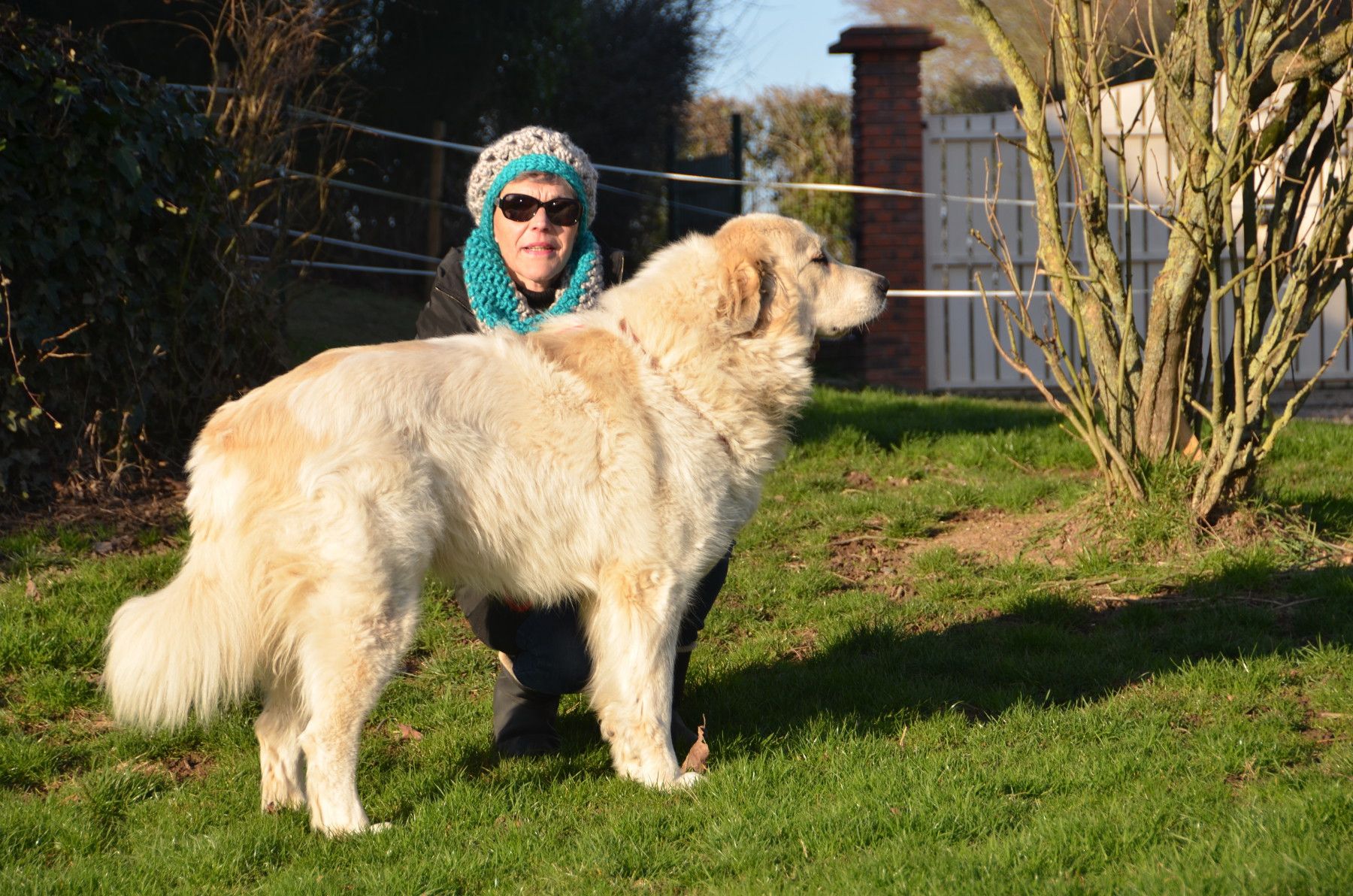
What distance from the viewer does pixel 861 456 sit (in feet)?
24.5

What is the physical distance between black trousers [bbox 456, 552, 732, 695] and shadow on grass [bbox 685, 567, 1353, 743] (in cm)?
44

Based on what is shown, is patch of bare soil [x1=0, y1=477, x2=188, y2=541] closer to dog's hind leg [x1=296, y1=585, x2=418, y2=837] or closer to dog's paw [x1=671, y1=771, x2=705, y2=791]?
dog's hind leg [x1=296, y1=585, x2=418, y2=837]

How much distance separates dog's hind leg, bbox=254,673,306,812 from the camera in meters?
3.49

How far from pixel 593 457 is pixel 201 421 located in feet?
12.3

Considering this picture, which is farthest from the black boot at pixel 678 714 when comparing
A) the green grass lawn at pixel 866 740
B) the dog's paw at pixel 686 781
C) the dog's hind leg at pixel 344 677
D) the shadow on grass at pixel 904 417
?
the shadow on grass at pixel 904 417

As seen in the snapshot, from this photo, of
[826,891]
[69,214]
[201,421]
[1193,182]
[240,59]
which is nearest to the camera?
[826,891]

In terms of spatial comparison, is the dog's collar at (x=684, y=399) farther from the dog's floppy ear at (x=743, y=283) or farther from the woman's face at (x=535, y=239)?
the woman's face at (x=535, y=239)

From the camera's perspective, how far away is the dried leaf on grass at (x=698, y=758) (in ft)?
12.2

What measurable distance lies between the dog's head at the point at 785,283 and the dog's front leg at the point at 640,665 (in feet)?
2.88

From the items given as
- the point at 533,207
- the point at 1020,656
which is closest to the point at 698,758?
the point at 1020,656

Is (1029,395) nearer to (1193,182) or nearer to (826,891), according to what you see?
(1193,182)

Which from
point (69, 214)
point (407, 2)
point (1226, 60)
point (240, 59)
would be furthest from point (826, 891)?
point (407, 2)

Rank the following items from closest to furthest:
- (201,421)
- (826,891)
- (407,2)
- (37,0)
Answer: (826,891)
(201,421)
(37,0)
(407,2)

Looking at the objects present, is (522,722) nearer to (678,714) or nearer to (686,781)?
(678,714)
